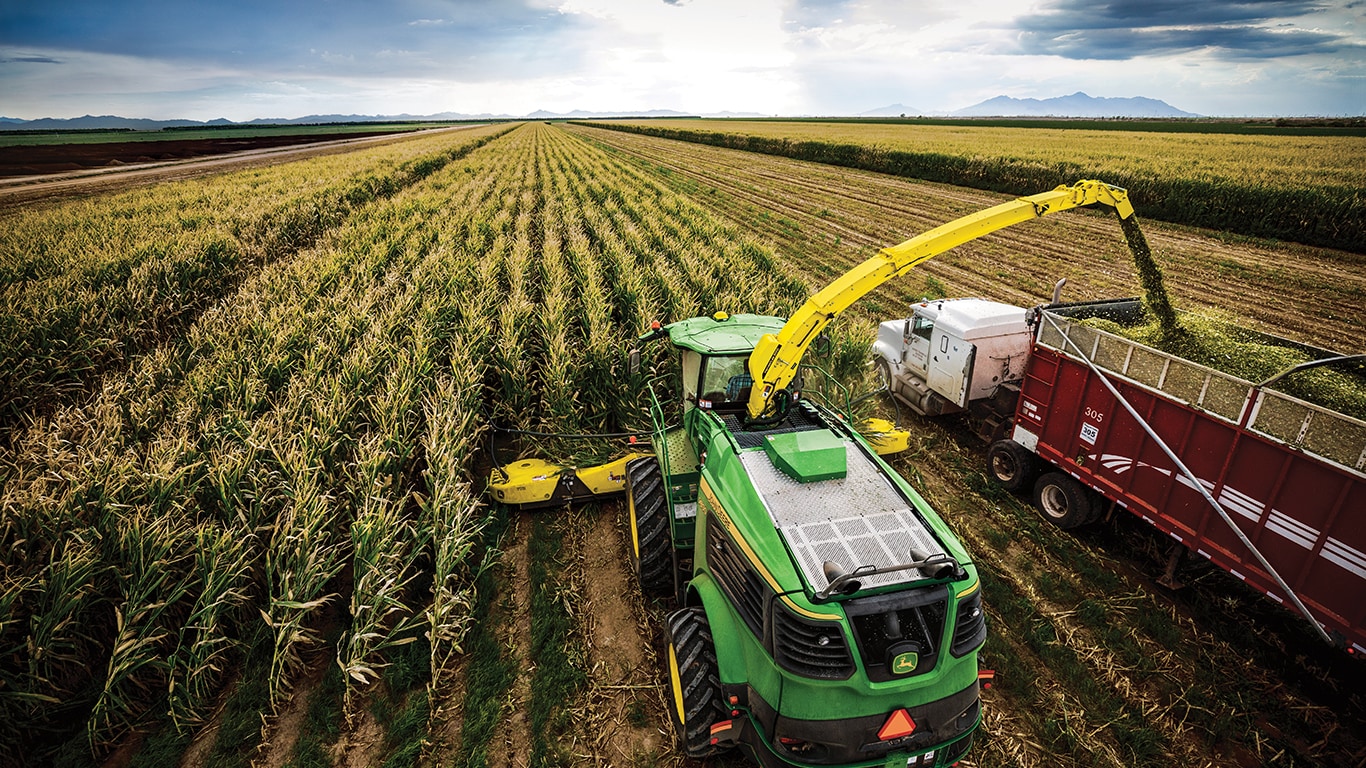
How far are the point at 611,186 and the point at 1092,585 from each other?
920 inches

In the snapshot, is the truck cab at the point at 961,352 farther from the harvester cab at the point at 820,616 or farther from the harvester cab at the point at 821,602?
the harvester cab at the point at 820,616

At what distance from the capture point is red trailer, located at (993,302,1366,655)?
416 cm

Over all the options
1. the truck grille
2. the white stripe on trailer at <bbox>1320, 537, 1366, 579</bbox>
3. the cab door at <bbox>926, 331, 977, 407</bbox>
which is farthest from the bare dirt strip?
the white stripe on trailer at <bbox>1320, 537, 1366, 579</bbox>

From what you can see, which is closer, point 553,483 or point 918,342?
point 553,483

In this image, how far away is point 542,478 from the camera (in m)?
6.40

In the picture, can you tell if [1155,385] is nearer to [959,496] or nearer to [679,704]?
[959,496]

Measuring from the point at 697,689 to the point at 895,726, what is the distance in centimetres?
117

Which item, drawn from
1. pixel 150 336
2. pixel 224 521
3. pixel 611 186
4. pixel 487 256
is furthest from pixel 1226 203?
pixel 150 336

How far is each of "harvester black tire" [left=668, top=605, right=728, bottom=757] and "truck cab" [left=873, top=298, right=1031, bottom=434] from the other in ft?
15.4

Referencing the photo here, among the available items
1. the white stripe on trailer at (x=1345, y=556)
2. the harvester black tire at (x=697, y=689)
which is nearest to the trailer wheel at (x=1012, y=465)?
the white stripe on trailer at (x=1345, y=556)

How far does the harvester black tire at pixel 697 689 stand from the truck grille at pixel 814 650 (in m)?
0.64

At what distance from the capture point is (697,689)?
142 inches

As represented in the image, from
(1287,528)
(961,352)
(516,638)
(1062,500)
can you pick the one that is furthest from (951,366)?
(516,638)

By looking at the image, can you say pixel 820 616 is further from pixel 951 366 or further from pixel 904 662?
pixel 951 366
